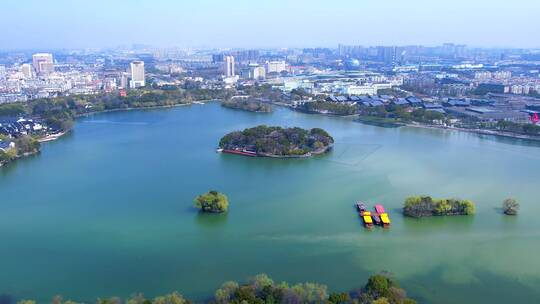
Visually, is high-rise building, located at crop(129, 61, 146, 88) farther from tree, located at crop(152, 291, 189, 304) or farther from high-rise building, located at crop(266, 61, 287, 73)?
tree, located at crop(152, 291, 189, 304)


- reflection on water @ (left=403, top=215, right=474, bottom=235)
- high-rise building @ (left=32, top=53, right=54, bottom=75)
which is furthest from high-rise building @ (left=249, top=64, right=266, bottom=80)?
reflection on water @ (left=403, top=215, right=474, bottom=235)

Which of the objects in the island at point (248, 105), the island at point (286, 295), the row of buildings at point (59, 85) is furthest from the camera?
the row of buildings at point (59, 85)

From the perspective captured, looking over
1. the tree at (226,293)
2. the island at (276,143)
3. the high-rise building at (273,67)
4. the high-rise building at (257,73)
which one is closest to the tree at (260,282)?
the tree at (226,293)

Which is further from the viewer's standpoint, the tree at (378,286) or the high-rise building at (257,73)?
the high-rise building at (257,73)

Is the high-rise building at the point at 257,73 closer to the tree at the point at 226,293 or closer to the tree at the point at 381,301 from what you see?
the tree at the point at 226,293

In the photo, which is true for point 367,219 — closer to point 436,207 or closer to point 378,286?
point 436,207

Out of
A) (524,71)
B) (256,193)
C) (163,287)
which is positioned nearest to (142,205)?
(256,193)
